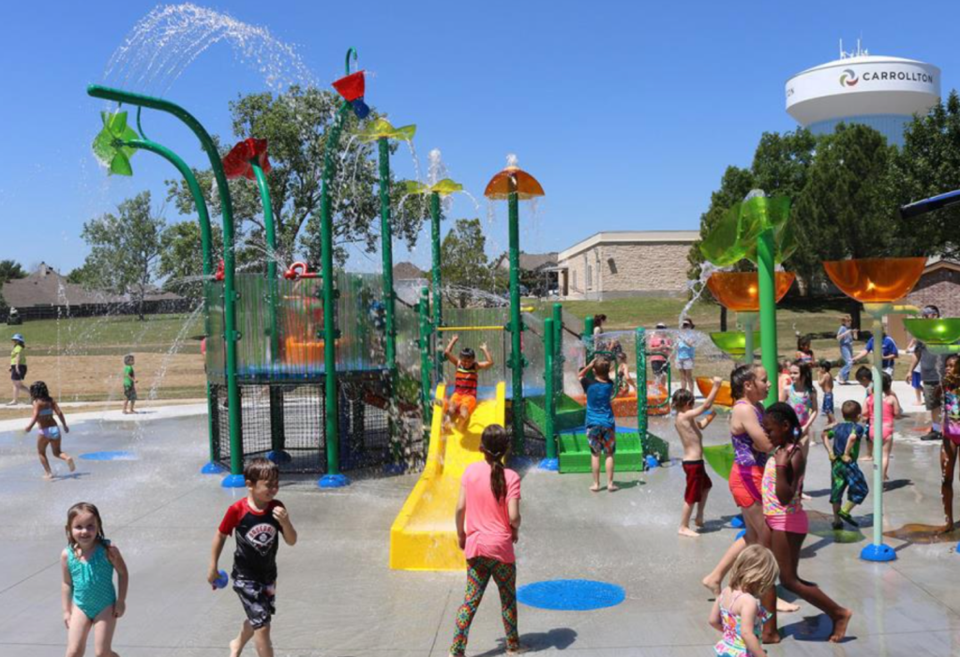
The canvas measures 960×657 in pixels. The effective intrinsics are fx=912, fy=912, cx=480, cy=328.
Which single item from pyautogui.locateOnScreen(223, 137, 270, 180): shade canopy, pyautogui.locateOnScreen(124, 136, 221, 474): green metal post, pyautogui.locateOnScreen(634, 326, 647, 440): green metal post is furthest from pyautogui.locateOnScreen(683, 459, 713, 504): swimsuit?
pyautogui.locateOnScreen(223, 137, 270, 180): shade canopy

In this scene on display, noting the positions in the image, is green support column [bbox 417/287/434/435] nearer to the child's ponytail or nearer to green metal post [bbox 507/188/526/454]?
green metal post [bbox 507/188/526/454]

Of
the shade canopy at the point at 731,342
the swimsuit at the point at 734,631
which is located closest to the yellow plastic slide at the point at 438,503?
the shade canopy at the point at 731,342

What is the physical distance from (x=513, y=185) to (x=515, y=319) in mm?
1679

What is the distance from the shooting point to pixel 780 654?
5.08 metres

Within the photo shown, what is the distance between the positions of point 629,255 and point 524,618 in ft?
202

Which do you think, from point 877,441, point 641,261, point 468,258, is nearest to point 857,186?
point 468,258

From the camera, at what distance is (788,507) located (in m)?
A: 5.27

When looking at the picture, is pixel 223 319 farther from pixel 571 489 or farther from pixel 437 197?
pixel 571 489

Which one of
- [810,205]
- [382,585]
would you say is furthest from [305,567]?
[810,205]

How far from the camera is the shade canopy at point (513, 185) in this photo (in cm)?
1134

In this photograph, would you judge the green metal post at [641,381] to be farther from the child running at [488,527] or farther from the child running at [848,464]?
the child running at [488,527]

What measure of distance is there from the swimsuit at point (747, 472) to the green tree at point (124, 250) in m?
47.0

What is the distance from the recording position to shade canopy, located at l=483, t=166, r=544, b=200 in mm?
11336

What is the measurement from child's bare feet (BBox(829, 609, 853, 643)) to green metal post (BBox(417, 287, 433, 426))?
629 centimetres
